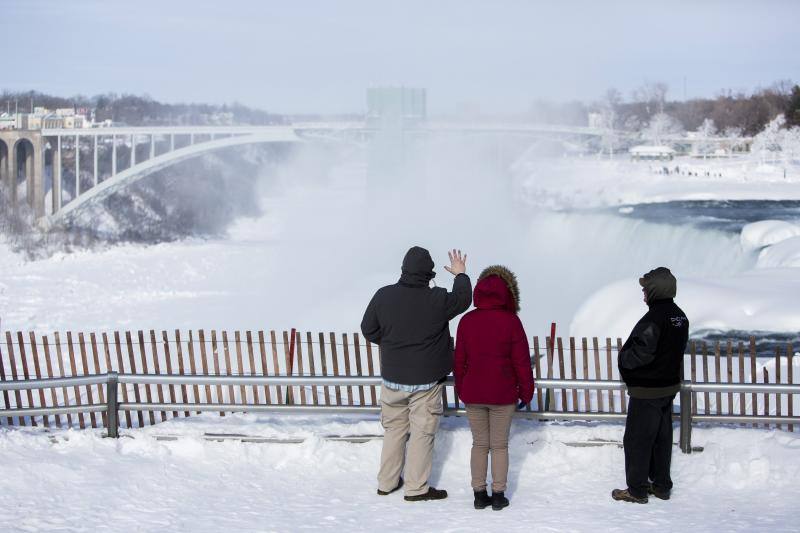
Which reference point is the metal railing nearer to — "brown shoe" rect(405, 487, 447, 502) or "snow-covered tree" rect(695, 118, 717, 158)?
"brown shoe" rect(405, 487, 447, 502)

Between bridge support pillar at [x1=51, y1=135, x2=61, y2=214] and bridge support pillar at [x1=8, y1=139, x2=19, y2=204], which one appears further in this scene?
bridge support pillar at [x1=8, y1=139, x2=19, y2=204]

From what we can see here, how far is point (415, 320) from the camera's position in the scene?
5031 millimetres

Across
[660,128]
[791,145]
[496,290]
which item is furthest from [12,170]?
[496,290]

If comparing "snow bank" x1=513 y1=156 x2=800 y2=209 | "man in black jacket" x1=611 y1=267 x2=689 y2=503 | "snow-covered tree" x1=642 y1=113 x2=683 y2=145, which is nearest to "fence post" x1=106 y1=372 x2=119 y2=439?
"man in black jacket" x1=611 y1=267 x2=689 y2=503

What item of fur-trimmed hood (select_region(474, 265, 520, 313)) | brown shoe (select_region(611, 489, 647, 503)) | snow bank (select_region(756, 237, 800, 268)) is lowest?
snow bank (select_region(756, 237, 800, 268))

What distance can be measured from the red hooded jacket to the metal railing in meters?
0.85

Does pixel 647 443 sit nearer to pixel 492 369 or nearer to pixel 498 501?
pixel 498 501

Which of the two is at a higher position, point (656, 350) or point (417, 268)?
point (417, 268)

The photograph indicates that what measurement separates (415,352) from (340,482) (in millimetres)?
1033

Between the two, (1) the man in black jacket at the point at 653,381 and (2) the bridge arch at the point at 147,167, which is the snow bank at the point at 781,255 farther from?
(2) the bridge arch at the point at 147,167

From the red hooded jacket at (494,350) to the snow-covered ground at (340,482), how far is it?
2.23 feet

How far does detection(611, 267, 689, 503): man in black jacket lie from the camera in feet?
16.1

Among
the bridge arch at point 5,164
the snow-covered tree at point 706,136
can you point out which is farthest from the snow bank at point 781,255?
the bridge arch at point 5,164

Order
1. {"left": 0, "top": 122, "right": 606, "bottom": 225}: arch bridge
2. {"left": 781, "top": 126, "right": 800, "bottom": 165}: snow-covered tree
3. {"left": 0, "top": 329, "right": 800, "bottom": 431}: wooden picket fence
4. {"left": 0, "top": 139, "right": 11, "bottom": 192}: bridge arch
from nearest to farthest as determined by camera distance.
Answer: {"left": 0, "top": 329, "right": 800, "bottom": 431}: wooden picket fence, {"left": 781, "top": 126, "right": 800, "bottom": 165}: snow-covered tree, {"left": 0, "top": 122, "right": 606, "bottom": 225}: arch bridge, {"left": 0, "top": 139, "right": 11, "bottom": 192}: bridge arch
